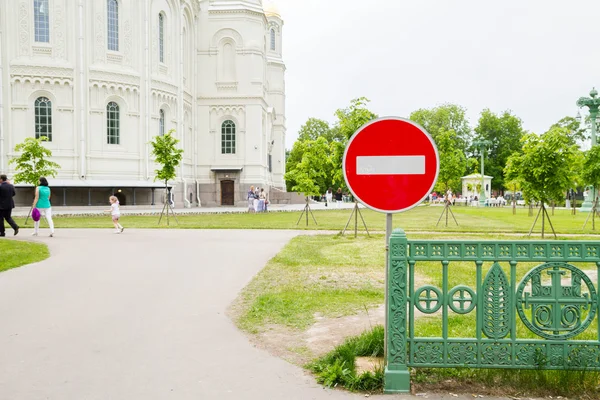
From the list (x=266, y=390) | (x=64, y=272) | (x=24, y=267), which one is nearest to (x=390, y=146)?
(x=266, y=390)

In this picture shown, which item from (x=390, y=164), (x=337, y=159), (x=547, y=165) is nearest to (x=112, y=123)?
(x=337, y=159)

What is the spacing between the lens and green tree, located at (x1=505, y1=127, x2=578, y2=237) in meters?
19.4

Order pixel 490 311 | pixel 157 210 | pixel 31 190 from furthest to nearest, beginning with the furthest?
1. pixel 157 210
2. pixel 31 190
3. pixel 490 311

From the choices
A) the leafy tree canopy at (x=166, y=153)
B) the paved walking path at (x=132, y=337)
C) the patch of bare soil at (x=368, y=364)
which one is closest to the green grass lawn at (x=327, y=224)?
the leafy tree canopy at (x=166, y=153)

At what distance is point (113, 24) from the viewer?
43188mm

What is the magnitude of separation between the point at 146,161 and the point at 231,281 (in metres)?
36.4

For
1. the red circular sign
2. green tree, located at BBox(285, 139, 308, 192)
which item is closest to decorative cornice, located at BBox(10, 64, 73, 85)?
green tree, located at BBox(285, 139, 308, 192)

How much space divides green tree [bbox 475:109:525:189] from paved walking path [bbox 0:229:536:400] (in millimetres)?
82958

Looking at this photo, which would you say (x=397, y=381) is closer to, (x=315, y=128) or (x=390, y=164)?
(x=390, y=164)

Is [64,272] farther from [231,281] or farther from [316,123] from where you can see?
[316,123]

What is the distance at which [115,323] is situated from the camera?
258 inches

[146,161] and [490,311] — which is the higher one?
[146,161]

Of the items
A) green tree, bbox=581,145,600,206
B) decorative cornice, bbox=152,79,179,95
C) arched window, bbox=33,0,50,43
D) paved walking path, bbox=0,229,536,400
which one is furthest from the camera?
decorative cornice, bbox=152,79,179,95

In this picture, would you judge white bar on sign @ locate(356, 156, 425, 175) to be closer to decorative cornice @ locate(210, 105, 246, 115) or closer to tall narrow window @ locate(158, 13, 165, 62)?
tall narrow window @ locate(158, 13, 165, 62)
